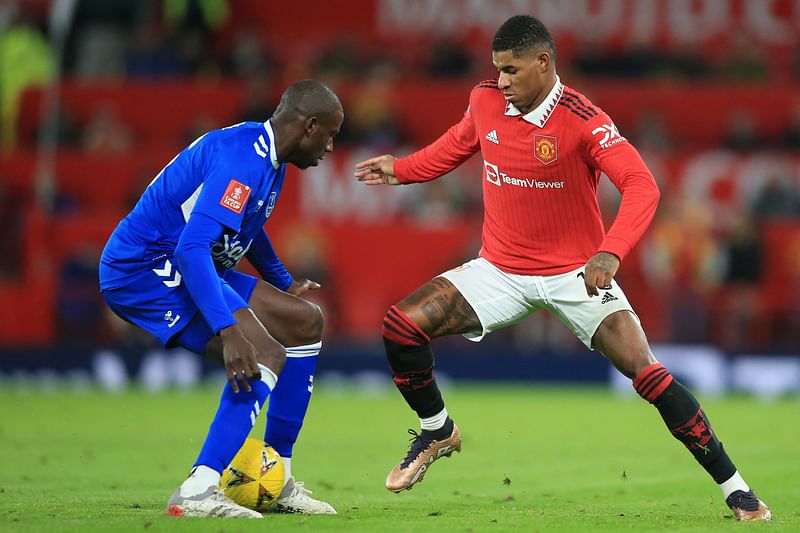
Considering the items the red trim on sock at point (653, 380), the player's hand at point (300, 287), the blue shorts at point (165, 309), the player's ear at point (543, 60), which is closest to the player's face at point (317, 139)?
the blue shorts at point (165, 309)

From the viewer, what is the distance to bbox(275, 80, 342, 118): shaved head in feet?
22.4

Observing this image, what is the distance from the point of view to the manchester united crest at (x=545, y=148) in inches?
289

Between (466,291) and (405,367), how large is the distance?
59 centimetres

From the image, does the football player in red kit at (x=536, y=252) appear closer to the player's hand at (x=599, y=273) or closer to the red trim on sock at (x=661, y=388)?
the red trim on sock at (x=661, y=388)

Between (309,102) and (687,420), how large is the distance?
9.02 feet

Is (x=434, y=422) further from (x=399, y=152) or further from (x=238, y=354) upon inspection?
(x=399, y=152)

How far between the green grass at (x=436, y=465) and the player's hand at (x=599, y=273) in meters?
1.25

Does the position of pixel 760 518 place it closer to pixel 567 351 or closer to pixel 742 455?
pixel 742 455

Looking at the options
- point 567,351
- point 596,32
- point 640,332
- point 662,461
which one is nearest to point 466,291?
point 640,332

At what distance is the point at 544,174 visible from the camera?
24.3 feet

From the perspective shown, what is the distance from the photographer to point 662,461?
33.5ft

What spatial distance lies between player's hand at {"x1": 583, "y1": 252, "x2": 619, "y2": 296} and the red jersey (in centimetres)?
63

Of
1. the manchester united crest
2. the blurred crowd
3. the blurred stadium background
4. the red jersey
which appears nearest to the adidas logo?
the red jersey

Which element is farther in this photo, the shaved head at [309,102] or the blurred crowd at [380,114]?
the blurred crowd at [380,114]
